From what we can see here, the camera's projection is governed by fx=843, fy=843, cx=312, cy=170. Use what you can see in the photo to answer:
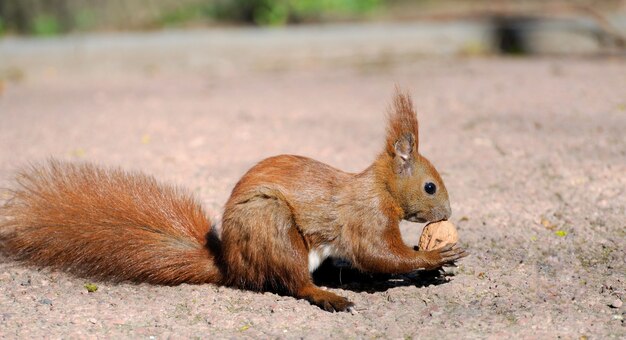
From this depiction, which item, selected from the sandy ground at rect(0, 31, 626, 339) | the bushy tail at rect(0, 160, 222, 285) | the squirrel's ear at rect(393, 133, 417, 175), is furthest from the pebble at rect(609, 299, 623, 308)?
the bushy tail at rect(0, 160, 222, 285)

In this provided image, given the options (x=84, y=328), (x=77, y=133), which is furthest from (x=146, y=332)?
(x=77, y=133)

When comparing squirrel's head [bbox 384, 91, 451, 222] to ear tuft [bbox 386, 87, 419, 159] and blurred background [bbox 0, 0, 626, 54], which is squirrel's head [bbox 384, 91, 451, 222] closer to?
ear tuft [bbox 386, 87, 419, 159]

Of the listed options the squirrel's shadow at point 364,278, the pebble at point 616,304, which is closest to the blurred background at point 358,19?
the squirrel's shadow at point 364,278

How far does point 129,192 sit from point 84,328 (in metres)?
0.59

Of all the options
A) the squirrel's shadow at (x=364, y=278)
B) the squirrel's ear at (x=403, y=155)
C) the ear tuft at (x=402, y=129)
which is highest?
the ear tuft at (x=402, y=129)

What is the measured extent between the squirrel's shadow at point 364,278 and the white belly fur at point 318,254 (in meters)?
0.22

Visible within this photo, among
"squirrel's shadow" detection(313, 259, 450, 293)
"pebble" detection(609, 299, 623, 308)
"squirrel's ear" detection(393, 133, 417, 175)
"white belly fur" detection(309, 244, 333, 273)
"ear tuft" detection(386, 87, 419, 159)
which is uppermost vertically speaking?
"ear tuft" detection(386, 87, 419, 159)

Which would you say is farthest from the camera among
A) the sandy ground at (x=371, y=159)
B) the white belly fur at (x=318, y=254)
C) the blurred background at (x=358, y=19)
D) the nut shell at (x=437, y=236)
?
the blurred background at (x=358, y=19)

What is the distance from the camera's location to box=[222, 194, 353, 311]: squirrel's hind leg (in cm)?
277

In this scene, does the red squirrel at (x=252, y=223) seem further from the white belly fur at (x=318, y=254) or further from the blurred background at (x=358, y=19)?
the blurred background at (x=358, y=19)

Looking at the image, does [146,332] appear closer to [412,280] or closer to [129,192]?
[129,192]

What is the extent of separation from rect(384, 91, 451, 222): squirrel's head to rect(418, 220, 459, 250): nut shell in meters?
0.11

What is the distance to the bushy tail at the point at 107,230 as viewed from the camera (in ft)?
9.67

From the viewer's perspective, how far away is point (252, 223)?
9.08 ft
